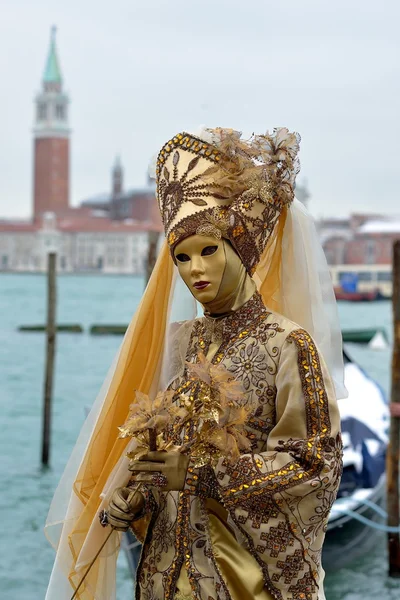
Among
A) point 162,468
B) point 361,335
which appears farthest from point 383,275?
point 162,468

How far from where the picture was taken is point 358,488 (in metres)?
8.30

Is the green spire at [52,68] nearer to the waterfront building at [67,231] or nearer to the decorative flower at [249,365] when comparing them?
the waterfront building at [67,231]

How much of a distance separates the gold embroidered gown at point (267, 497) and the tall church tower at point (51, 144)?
3409 inches

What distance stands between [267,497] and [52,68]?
104 meters

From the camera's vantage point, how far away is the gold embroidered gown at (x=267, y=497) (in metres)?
2.31

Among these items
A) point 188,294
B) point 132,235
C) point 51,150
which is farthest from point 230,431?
point 51,150

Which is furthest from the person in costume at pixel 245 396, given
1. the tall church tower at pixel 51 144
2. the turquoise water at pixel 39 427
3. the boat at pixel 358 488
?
the tall church tower at pixel 51 144

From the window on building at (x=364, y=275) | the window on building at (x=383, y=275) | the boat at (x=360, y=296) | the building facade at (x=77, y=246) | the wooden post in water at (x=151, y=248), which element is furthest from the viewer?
the building facade at (x=77, y=246)

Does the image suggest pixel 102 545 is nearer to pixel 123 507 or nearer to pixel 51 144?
pixel 123 507

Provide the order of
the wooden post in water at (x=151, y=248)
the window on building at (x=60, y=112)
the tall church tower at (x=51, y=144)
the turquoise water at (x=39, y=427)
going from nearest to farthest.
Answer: the turquoise water at (x=39, y=427) → the wooden post in water at (x=151, y=248) → the tall church tower at (x=51, y=144) → the window on building at (x=60, y=112)

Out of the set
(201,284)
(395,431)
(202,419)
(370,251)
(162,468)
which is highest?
(370,251)

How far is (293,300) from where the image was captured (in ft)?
8.72

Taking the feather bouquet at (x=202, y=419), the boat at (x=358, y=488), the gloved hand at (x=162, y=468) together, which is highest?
the feather bouquet at (x=202, y=419)

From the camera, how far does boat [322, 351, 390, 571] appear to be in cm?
795
